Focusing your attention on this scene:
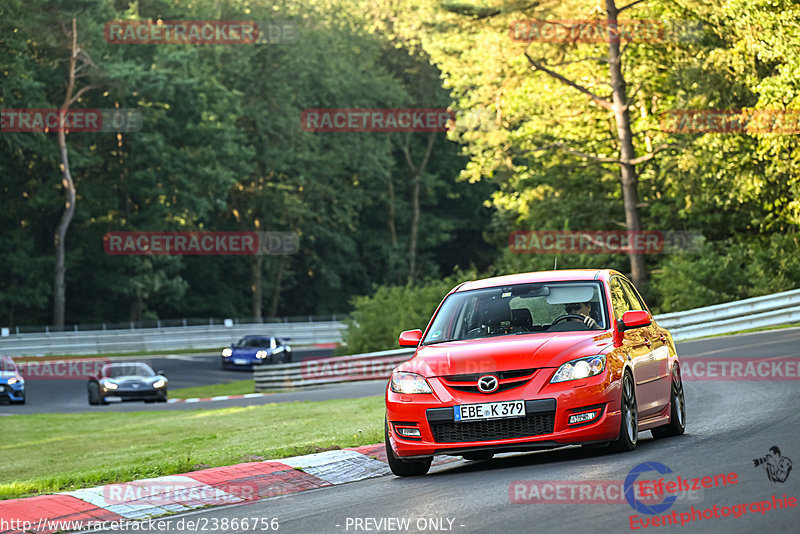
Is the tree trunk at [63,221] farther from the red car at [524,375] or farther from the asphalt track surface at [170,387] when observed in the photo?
the red car at [524,375]

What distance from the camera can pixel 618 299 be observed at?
37.8ft

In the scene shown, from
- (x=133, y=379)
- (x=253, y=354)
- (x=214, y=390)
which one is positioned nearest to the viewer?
(x=133, y=379)

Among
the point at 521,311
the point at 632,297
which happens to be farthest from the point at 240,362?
the point at 521,311

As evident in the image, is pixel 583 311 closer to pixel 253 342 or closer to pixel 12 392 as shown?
pixel 12 392

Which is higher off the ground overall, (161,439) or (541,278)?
(541,278)

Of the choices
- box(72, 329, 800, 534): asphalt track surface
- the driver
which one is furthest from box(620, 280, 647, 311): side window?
box(72, 329, 800, 534): asphalt track surface

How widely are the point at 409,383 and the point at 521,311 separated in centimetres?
141

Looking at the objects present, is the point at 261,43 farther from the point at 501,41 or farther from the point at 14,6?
the point at 501,41

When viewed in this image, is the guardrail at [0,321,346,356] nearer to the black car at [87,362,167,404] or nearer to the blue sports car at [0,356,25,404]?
the black car at [87,362,167,404]

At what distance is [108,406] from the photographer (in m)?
31.1

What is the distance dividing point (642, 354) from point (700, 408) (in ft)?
14.4

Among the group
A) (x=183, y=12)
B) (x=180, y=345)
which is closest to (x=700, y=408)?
(x=180, y=345)

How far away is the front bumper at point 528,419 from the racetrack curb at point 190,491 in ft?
3.75

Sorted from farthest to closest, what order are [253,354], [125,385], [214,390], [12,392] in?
[253,354]
[214,390]
[12,392]
[125,385]
